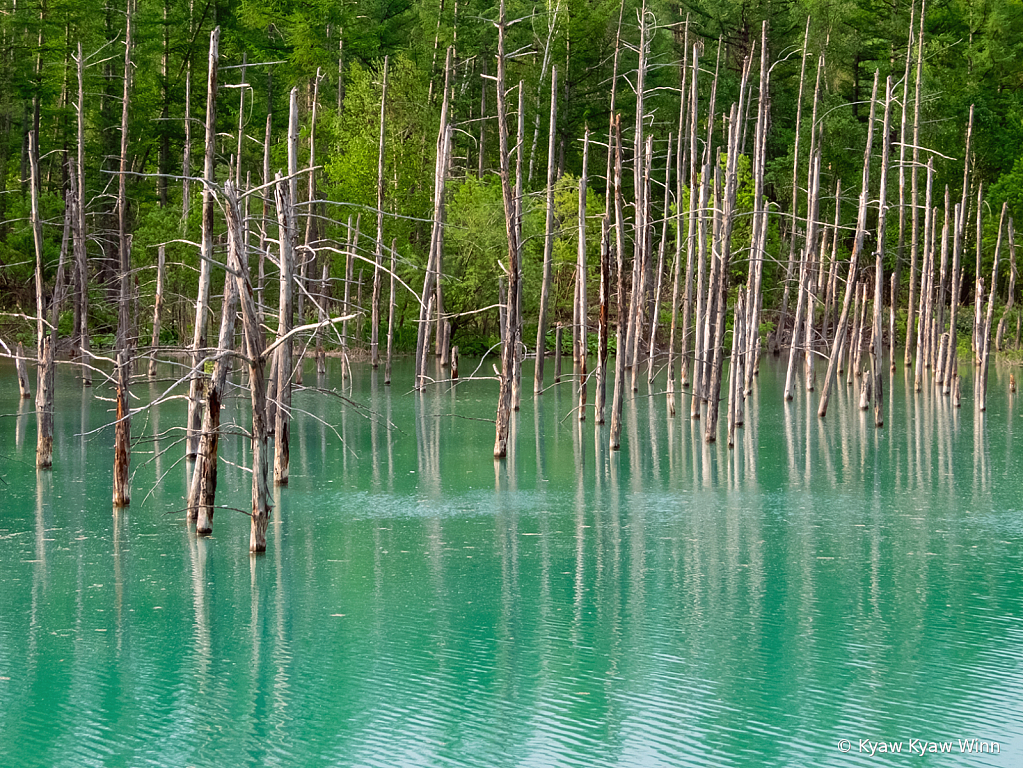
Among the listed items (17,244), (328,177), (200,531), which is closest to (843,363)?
(328,177)

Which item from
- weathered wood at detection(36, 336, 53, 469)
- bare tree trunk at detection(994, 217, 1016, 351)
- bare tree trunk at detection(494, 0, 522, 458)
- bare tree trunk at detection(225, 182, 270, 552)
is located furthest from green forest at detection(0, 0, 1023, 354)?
bare tree trunk at detection(225, 182, 270, 552)

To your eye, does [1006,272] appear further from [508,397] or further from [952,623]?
[952,623]

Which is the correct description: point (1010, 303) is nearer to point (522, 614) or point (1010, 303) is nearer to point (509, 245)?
point (509, 245)

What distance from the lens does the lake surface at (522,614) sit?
8336mm

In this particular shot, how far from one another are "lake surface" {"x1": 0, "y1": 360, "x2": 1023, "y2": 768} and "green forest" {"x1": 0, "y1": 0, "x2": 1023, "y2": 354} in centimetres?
1729

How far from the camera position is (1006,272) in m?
44.5

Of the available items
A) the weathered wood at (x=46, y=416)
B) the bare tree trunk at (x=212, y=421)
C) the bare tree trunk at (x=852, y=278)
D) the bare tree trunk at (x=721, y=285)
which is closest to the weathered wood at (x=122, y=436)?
the bare tree trunk at (x=212, y=421)

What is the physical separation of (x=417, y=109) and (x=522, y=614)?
3150 cm

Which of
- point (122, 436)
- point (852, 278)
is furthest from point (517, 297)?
point (852, 278)

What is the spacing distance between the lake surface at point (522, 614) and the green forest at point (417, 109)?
17.3 metres

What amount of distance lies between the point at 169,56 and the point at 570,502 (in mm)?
32297

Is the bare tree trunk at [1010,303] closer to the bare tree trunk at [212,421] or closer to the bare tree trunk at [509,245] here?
the bare tree trunk at [509,245]

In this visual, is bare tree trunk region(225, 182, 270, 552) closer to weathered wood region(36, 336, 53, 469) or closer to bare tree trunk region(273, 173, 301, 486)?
bare tree trunk region(273, 173, 301, 486)

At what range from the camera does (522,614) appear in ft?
36.2
